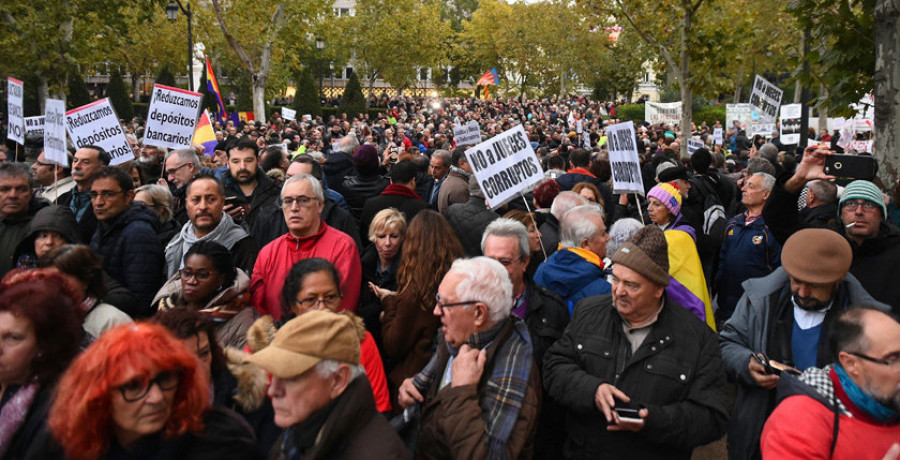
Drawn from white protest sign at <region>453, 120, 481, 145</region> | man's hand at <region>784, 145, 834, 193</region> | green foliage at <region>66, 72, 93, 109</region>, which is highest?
green foliage at <region>66, 72, 93, 109</region>

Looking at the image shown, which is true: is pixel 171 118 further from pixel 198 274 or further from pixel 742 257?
pixel 742 257

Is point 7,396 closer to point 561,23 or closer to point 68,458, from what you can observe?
point 68,458

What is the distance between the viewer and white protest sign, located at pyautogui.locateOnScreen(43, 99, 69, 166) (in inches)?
295

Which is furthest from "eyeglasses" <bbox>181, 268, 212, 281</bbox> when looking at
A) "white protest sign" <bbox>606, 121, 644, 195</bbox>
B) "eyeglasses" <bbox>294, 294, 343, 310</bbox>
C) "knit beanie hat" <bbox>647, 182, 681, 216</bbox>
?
"white protest sign" <bbox>606, 121, 644, 195</bbox>

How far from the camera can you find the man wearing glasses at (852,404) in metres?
2.49

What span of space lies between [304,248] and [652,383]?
93.3 inches

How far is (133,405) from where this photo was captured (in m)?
2.38

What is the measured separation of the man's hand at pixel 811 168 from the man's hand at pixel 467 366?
9.39ft

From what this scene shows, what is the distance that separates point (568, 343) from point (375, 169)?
460cm

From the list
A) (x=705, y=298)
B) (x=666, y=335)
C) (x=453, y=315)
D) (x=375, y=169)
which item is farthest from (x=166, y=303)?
(x=375, y=169)

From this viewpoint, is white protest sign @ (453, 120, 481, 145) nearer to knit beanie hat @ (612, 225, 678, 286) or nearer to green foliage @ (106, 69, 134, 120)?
knit beanie hat @ (612, 225, 678, 286)

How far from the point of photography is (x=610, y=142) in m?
7.01

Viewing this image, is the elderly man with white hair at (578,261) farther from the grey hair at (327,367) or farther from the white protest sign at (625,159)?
the white protest sign at (625,159)

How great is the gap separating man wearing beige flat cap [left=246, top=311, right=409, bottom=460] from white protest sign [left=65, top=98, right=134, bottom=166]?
6522 mm
